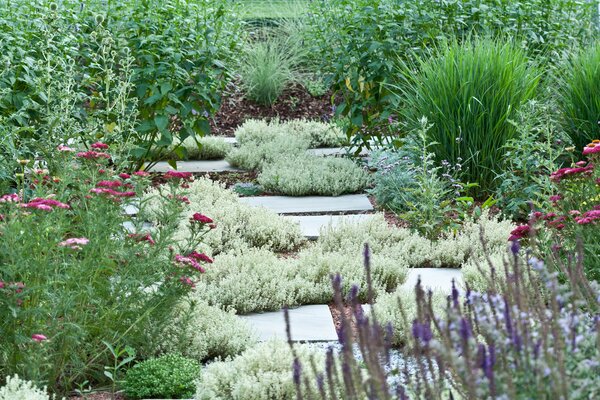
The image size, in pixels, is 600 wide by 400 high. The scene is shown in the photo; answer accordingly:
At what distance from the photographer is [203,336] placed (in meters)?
3.74

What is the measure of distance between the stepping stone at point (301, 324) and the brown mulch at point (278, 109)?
6.57m

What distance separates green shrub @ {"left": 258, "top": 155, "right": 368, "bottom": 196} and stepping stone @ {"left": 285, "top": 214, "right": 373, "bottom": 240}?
0.69 m

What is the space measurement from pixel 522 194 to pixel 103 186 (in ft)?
11.3

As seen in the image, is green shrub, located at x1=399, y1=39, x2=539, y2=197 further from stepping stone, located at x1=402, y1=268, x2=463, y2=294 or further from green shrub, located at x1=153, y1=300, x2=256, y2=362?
green shrub, located at x1=153, y1=300, x2=256, y2=362

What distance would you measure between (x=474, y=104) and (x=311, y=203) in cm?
144

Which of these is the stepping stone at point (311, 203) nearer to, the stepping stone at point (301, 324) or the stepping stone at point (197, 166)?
the stepping stone at point (197, 166)

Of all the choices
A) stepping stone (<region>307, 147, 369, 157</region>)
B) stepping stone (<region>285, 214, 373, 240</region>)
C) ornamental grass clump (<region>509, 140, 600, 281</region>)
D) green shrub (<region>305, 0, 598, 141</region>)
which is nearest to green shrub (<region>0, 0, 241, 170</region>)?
green shrub (<region>305, 0, 598, 141</region>)

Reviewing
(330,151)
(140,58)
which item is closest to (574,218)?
(140,58)

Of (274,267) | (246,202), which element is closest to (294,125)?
(246,202)

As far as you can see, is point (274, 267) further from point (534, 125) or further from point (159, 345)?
point (534, 125)

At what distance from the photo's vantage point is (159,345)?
12.0 feet

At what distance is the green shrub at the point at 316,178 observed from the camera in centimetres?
690

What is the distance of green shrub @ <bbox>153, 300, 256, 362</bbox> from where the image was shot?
3654 millimetres

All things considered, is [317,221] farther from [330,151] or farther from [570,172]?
[330,151]
